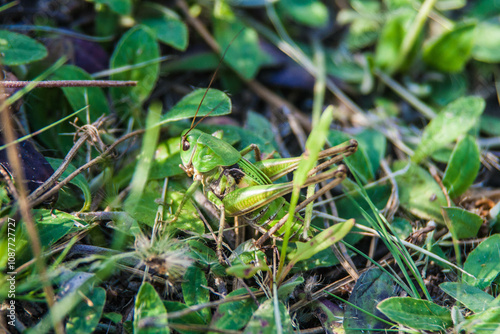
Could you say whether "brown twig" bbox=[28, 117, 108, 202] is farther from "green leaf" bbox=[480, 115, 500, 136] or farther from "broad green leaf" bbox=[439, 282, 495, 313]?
"green leaf" bbox=[480, 115, 500, 136]

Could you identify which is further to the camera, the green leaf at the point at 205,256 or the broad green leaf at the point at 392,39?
the broad green leaf at the point at 392,39

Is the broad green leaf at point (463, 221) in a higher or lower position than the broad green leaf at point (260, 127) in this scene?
lower

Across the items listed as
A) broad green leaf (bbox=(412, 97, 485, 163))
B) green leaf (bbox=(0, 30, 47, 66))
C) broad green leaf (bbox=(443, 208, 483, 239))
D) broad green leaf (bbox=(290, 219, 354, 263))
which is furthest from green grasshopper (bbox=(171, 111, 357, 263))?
green leaf (bbox=(0, 30, 47, 66))

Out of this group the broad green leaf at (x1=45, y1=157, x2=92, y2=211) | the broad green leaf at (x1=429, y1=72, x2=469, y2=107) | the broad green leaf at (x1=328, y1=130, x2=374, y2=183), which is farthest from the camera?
the broad green leaf at (x1=429, y1=72, x2=469, y2=107)

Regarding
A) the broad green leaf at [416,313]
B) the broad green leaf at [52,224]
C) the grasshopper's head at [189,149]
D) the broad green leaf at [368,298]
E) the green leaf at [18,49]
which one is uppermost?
the green leaf at [18,49]

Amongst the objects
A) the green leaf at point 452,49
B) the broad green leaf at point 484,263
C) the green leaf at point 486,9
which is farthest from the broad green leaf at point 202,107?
the green leaf at point 486,9

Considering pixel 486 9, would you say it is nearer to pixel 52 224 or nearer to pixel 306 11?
pixel 306 11

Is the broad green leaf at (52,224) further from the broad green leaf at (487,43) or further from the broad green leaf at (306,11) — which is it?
the broad green leaf at (487,43)
